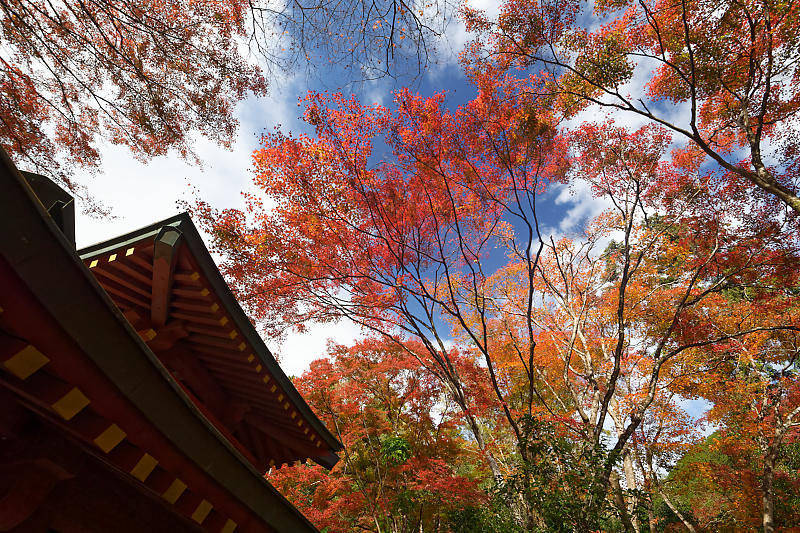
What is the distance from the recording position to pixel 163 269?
296 centimetres

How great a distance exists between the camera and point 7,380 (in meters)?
1.27

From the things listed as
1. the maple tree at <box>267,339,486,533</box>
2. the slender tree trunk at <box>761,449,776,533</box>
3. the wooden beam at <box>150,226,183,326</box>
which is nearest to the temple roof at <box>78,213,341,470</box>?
the wooden beam at <box>150,226,183,326</box>

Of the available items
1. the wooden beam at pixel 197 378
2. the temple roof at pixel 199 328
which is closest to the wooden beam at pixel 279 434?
the temple roof at pixel 199 328

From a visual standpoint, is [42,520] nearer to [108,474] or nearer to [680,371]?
[108,474]

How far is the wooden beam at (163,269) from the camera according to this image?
9.14 ft

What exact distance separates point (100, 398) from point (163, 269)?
1.91m

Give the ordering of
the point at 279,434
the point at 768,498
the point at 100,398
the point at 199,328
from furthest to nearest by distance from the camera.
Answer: the point at 768,498, the point at 279,434, the point at 199,328, the point at 100,398

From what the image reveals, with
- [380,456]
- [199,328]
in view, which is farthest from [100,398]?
[380,456]

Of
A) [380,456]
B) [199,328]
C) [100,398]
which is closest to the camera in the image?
[100,398]

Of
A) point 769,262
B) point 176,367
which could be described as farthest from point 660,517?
point 176,367

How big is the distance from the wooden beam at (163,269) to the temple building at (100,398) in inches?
0.5

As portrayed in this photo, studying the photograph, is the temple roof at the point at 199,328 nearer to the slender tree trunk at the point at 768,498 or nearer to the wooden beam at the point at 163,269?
the wooden beam at the point at 163,269

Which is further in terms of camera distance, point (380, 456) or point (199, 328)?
point (380, 456)

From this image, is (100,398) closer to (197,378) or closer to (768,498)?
(197,378)
